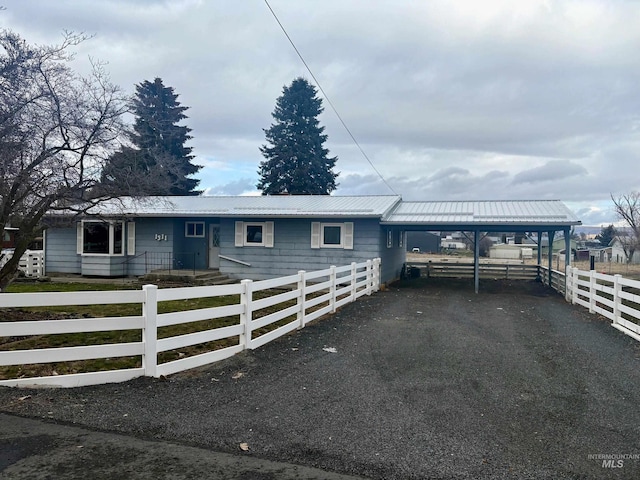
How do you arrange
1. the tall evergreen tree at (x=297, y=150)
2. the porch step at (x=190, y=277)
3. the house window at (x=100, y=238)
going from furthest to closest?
the tall evergreen tree at (x=297, y=150) → the house window at (x=100, y=238) → the porch step at (x=190, y=277)

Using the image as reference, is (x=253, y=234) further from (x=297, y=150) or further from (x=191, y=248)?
(x=297, y=150)

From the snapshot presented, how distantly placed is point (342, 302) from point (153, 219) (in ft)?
32.8

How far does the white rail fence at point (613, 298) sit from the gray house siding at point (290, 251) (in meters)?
6.25

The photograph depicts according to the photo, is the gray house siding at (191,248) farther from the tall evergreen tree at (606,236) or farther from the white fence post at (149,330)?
the tall evergreen tree at (606,236)

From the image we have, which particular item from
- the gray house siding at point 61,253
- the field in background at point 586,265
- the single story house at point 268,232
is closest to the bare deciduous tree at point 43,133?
the single story house at point 268,232

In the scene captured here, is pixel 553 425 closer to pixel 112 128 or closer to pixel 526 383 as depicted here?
pixel 526 383

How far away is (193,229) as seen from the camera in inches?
758

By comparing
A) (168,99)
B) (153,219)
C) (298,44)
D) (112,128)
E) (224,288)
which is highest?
(168,99)

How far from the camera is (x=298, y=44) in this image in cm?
1241

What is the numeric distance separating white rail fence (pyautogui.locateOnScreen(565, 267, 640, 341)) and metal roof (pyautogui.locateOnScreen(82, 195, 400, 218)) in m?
6.26

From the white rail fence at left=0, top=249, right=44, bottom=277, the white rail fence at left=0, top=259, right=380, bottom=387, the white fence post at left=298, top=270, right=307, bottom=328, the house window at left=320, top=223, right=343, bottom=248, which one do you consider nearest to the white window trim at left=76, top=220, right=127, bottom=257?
the white rail fence at left=0, top=249, right=44, bottom=277

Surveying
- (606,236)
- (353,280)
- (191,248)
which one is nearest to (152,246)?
(191,248)

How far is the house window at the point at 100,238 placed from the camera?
18219 mm

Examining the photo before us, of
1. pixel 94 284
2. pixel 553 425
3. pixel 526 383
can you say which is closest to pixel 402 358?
pixel 526 383
